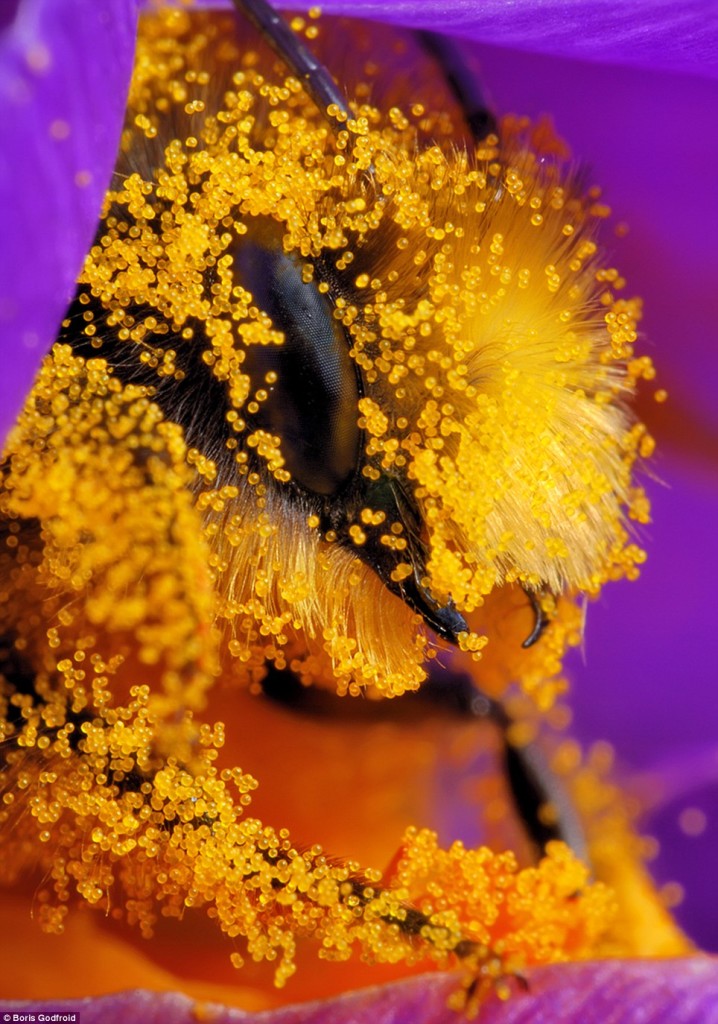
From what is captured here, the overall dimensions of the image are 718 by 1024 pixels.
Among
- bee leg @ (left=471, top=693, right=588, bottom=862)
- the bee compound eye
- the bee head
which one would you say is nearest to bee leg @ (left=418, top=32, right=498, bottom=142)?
the bee head

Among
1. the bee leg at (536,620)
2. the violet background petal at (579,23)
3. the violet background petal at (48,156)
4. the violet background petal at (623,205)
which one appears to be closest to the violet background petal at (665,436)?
the violet background petal at (623,205)

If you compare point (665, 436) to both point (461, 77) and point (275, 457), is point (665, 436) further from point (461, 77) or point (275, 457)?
point (275, 457)

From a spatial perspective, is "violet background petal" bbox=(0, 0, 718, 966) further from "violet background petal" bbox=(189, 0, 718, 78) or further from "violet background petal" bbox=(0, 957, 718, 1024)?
"violet background petal" bbox=(0, 957, 718, 1024)

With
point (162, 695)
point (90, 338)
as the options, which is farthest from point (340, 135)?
point (162, 695)

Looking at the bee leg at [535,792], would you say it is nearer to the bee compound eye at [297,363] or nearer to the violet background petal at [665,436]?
the violet background petal at [665,436]

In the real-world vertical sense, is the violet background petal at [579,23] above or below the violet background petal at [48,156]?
above

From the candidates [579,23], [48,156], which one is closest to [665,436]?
[579,23]
